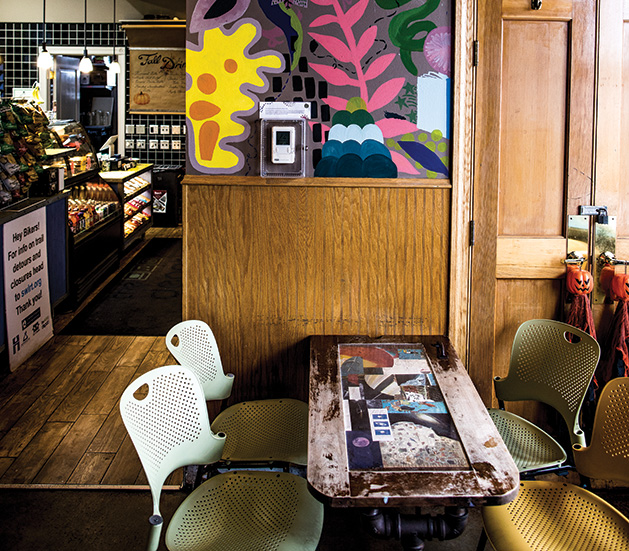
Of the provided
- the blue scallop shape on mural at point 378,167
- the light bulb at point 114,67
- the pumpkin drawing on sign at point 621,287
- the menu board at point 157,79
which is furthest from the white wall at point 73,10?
the pumpkin drawing on sign at point 621,287

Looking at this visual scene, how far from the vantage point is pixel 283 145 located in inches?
125

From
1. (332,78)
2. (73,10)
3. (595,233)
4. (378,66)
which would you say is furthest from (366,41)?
(73,10)

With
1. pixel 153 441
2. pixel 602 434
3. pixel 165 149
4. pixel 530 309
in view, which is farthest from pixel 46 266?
pixel 165 149

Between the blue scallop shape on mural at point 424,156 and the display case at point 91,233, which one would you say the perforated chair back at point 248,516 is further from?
the display case at point 91,233

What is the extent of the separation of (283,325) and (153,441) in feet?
3.84

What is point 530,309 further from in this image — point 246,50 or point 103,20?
point 103,20

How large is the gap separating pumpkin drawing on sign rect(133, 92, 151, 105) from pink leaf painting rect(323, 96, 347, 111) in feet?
23.1

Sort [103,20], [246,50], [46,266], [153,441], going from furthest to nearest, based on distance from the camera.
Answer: [103,20], [46,266], [246,50], [153,441]

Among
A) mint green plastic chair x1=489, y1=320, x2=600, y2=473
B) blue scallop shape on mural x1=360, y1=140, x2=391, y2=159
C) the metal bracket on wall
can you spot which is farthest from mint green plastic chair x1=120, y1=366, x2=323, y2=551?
the metal bracket on wall

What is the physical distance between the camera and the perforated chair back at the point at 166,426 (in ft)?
7.47

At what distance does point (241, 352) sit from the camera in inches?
134

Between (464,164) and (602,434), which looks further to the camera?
(464,164)

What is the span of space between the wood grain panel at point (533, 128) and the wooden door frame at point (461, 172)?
0.60ft

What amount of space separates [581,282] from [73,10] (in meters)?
8.58
